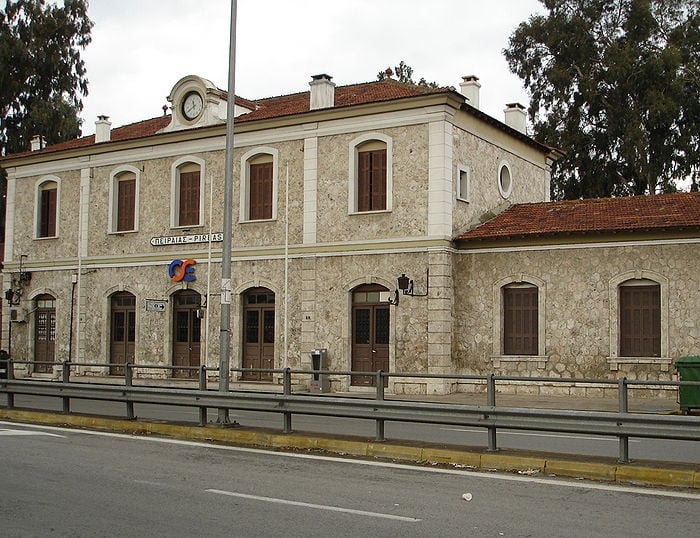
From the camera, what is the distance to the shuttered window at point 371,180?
2597 cm

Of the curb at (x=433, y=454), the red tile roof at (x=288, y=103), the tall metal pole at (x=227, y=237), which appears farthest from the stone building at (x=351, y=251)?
the tall metal pole at (x=227, y=237)

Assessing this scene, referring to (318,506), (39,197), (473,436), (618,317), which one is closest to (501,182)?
(618,317)

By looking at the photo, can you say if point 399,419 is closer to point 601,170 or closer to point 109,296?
point 109,296

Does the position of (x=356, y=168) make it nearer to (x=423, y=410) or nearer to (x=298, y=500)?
(x=423, y=410)

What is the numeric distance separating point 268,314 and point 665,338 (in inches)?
454

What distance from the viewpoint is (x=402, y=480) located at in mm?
10273

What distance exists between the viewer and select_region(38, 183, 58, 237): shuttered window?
109ft

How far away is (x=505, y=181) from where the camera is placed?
28.8 meters

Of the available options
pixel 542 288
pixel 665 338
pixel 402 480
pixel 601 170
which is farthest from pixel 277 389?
pixel 601 170

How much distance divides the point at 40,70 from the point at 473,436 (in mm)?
38712

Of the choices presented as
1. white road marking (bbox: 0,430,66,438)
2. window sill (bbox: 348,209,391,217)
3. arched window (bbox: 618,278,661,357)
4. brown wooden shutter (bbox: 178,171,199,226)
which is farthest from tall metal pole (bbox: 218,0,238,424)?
brown wooden shutter (bbox: 178,171,199,226)

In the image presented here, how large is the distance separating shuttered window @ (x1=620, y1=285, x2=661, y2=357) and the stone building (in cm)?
5

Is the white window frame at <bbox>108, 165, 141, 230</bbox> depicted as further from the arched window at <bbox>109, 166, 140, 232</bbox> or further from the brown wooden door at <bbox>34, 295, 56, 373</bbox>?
the brown wooden door at <bbox>34, 295, 56, 373</bbox>

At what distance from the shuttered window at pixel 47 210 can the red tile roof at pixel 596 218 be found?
16.2m
